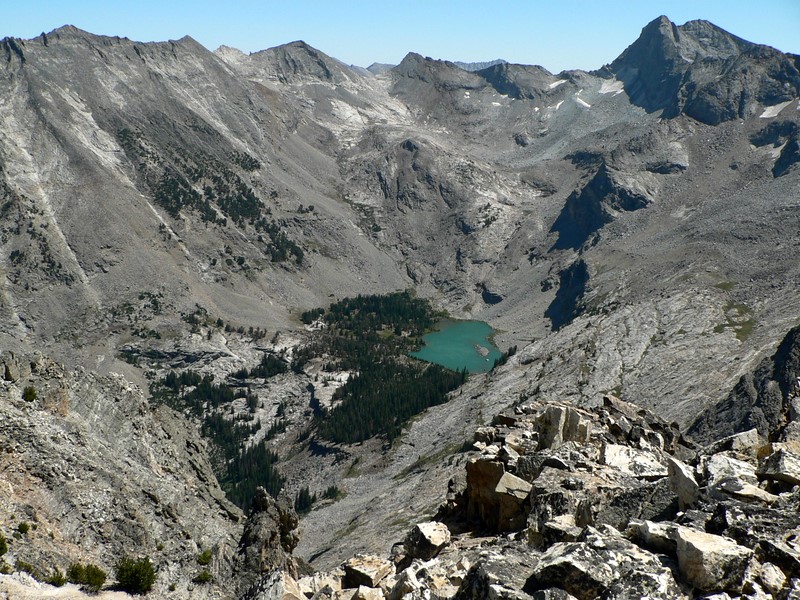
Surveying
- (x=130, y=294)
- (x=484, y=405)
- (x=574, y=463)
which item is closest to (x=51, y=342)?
(x=130, y=294)

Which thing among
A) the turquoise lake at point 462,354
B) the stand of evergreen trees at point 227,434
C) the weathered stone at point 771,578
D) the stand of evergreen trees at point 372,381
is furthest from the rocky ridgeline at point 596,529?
the turquoise lake at point 462,354

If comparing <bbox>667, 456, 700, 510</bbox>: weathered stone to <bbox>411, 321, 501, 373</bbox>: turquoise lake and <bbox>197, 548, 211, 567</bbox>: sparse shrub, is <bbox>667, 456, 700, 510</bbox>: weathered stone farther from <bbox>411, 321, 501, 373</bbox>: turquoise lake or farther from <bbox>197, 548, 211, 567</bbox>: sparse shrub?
<bbox>411, 321, 501, 373</bbox>: turquoise lake

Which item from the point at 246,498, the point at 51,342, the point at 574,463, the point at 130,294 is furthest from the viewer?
the point at 130,294

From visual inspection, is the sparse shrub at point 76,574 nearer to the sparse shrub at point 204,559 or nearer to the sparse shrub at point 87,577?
the sparse shrub at point 87,577

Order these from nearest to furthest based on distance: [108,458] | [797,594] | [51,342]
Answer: [797,594] → [108,458] → [51,342]

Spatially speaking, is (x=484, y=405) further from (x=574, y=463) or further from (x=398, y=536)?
(x=574, y=463)

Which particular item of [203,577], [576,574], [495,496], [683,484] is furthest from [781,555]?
[203,577]

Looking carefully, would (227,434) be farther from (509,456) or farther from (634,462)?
(634,462)
